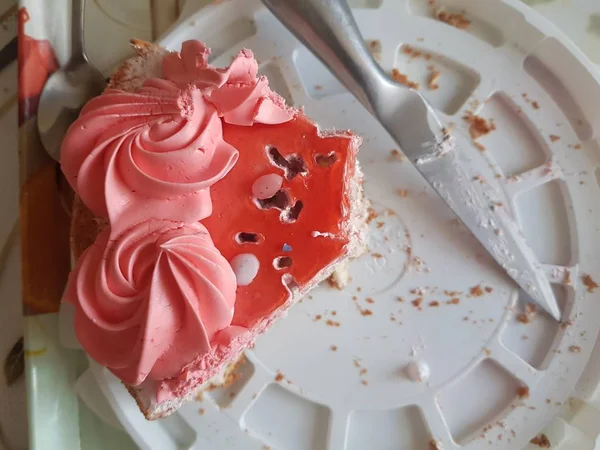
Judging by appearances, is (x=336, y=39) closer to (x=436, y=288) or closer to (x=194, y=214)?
(x=194, y=214)

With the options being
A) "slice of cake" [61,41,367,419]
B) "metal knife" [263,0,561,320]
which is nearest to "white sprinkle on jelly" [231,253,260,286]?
"slice of cake" [61,41,367,419]

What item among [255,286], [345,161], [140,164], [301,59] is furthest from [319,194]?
[301,59]

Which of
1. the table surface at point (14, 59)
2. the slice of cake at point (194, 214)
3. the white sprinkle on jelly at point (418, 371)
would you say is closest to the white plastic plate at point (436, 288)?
the white sprinkle on jelly at point (418, 371)

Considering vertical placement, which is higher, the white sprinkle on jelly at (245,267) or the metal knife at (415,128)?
the metal knife at (415,128)

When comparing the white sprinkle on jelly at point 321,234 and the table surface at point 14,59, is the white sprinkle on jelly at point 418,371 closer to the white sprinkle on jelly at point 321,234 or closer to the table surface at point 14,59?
the white sprinkle on jelly at point 321,234

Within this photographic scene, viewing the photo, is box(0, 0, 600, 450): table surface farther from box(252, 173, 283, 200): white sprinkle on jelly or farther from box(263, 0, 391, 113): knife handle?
box(252, 173, 283, 200): white sprinkle on jelly

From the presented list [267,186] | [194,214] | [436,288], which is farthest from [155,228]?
[436,288]

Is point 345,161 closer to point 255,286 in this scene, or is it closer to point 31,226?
point 255,286
